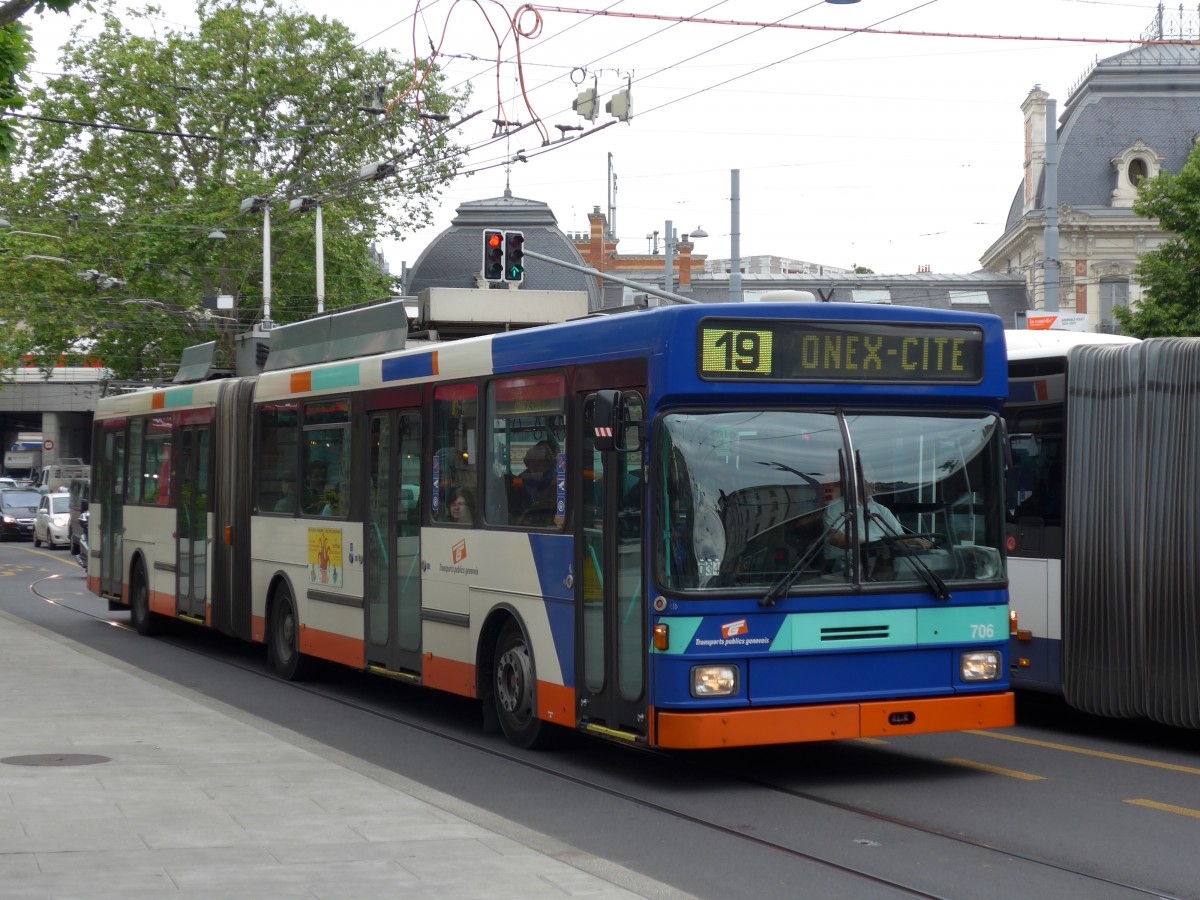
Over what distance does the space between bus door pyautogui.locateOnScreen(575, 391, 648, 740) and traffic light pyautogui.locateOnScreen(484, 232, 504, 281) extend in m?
16.5

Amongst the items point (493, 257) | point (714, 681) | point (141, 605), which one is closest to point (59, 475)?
point (493, 257)

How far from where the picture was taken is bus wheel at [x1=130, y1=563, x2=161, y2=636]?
20422 millimetres

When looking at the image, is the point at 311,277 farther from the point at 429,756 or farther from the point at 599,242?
the point at 599,242

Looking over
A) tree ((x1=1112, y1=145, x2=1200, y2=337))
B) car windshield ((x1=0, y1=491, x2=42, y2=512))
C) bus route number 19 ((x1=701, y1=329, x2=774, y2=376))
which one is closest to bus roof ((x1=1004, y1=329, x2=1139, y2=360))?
bus route number 19 ((x1=701, y1=329, x2=774, y2=376))

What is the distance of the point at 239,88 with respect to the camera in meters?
46.1

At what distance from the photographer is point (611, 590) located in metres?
9.76

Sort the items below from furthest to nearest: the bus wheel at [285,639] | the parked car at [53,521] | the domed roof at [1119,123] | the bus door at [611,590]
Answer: the domed roof at [1119,123], the parked car at [53,521], the bus wheel at [285,639], the bus door at [611,590]

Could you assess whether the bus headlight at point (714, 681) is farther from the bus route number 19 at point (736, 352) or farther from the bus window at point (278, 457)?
the bus window at point (278, 457)

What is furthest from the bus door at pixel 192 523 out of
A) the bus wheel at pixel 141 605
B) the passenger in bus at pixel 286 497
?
the passenger in bus at pixel 286 497

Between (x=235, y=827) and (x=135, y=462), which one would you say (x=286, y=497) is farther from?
(x=235, y=827)

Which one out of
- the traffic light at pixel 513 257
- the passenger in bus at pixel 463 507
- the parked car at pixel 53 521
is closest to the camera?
the passenger in bus at pixel 463 507

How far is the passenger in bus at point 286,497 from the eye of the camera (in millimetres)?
15352

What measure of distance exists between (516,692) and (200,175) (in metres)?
38.4

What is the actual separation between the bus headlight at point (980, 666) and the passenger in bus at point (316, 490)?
6.32 meters
